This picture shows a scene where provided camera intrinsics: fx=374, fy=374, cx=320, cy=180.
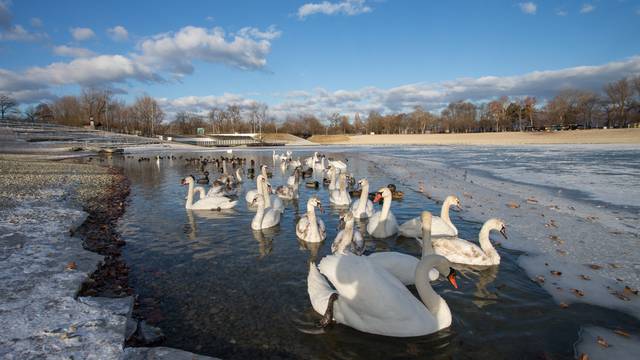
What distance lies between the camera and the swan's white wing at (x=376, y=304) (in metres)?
4.41

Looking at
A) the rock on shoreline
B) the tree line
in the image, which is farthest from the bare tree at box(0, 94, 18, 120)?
the rock on shoreline

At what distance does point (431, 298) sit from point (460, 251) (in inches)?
101

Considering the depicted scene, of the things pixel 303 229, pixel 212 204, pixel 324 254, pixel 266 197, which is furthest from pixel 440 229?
pixel 212 204

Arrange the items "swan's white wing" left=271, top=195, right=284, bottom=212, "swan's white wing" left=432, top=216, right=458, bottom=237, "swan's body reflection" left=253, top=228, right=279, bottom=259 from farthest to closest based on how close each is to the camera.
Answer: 1. "swan's white wing" left=271, top=195, right=284, bottom=212
2. "swan's white wing" left=432, top=216, right=458, bottom=237
3. "swan's body reflection" left=253, top=228, right=279, bottom=259

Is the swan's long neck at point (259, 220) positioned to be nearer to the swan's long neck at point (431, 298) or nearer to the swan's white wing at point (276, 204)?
the swan's white wing at point (276, 204)

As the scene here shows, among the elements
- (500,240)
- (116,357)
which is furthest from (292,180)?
(116,357)

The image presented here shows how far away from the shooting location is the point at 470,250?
6891mm

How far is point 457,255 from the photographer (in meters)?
7.01

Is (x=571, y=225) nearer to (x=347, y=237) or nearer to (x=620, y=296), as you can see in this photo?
(x=620, y=296)

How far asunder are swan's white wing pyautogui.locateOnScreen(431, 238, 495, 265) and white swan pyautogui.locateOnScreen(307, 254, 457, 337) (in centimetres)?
234

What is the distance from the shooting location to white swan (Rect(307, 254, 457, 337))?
442 centimetres

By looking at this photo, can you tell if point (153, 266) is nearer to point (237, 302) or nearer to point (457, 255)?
point (237, 302)

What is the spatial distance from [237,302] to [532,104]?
128163 mm

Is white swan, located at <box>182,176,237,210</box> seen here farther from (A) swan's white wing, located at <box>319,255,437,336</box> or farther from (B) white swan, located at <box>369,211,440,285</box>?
(A) swan's white wing, located at <box>319,255,437,336</box>
